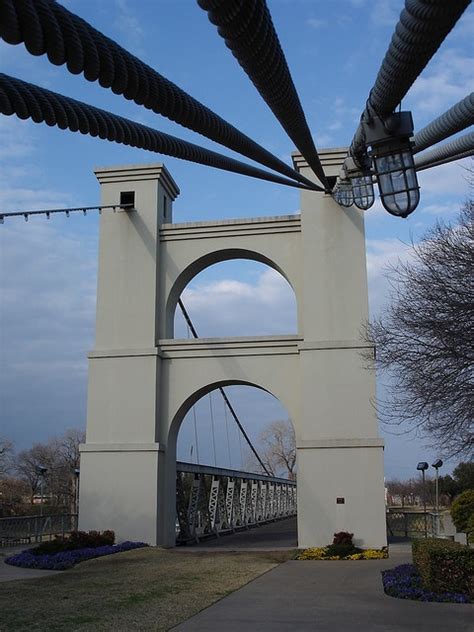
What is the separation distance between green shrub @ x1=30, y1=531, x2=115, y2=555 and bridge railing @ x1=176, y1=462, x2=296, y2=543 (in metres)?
3.48

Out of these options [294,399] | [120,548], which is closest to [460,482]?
[294,399]

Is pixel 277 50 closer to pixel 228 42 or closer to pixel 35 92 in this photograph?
pixel 228 42

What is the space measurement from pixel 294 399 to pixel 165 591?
9157mm

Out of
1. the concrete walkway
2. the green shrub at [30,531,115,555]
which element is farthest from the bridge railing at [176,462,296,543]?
the concrete walkway

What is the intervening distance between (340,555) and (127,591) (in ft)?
24.3

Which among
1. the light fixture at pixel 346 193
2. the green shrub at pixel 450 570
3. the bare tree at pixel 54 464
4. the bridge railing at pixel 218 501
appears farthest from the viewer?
the bare tree at pixel 54 464

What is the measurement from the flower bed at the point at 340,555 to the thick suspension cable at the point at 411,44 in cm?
1456

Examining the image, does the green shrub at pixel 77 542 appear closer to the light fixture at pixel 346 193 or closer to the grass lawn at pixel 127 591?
the grass lawn at pixel 127 591

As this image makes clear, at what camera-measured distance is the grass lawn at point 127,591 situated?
9.20 metres

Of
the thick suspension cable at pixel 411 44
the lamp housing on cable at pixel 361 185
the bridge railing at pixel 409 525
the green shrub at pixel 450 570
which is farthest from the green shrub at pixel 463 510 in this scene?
the thick suspension cable at pixel 411 44

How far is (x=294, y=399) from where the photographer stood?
20.1 meters

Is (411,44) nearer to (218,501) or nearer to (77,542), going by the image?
(77,542)

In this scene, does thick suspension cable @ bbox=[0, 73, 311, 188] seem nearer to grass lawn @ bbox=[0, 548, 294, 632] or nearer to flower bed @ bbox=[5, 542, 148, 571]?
grass lawn @ bbox=[0, 548, 294, 632]

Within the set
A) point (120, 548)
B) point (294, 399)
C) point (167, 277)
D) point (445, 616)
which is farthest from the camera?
point (167, 277)
